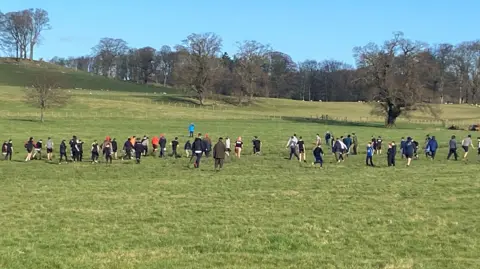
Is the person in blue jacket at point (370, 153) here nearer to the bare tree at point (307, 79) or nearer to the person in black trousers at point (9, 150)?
the person in black trousers at point (9, 150)

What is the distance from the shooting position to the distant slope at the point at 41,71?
118562mm

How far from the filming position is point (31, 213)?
48.0 ft

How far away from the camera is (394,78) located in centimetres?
7294

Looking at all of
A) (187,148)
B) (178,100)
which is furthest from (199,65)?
(187,148)

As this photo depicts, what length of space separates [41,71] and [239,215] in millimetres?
125944

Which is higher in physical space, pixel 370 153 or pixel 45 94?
pixel 45 94

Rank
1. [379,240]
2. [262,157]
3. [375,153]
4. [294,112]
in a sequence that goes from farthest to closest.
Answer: [294,112] < [375,153] < [262,157] < [379,240]

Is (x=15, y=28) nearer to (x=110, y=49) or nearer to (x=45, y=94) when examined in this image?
(x=110, y=49)

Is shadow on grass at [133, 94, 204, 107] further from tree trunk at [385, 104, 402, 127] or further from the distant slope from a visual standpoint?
tree trunk at [385, 104, 402, 127]

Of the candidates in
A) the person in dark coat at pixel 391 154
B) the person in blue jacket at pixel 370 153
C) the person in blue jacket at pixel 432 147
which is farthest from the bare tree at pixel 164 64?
the person in dark coat at pixel 391 154

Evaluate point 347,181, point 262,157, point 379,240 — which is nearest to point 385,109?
point 262,157

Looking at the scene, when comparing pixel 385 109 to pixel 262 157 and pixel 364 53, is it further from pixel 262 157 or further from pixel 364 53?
pixel 262 157

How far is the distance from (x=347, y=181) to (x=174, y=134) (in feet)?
94.8

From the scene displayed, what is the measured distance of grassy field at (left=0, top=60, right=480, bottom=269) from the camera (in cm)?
991
